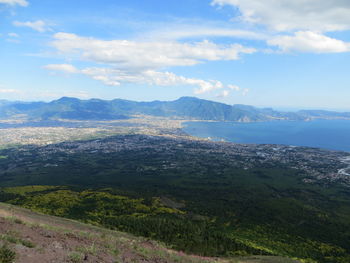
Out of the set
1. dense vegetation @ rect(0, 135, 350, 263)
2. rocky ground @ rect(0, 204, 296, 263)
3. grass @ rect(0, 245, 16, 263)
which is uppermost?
grass @ rect(0, 245, 16, 263)

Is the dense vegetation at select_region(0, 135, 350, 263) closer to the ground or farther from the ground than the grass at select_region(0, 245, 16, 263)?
closer to the ground

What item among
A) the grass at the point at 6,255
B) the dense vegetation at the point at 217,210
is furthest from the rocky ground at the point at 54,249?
the dense vegetation at the point at 217,210

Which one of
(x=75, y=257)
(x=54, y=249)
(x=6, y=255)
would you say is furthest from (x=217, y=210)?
(x=6, y=255)

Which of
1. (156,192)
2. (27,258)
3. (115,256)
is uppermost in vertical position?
(27,258)

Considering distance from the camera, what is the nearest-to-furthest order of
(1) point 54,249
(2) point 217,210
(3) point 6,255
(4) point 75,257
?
(3) point 6,255
(4) point 75,257
(1) point 54,249
(2) point 217,210

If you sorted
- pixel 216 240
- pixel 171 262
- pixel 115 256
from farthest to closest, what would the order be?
pixel 216 240 → pixel 171 262 → pixel 115 256

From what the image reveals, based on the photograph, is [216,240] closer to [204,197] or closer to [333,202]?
[204,197]

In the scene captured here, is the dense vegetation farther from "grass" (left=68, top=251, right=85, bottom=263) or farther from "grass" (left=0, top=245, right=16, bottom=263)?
"grass" (left=0, top=245, right=16, bottom=263)

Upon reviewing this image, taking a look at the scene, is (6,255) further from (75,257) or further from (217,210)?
(217,210)

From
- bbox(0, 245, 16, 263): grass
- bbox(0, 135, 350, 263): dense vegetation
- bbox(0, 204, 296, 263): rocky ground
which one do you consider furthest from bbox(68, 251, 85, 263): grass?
bbox(0, 135, 350, 263): dense vegetation

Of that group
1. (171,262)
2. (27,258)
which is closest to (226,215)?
(171,262)

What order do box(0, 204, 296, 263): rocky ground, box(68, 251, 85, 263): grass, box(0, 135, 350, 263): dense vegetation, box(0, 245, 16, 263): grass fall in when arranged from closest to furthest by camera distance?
box(0, 245, 16, 263): grass, box(0, 204, 296, 263): rocky ground, box(68, 251, 85, 263): grass, box(0, 135, 350, 263): dense vegetation
